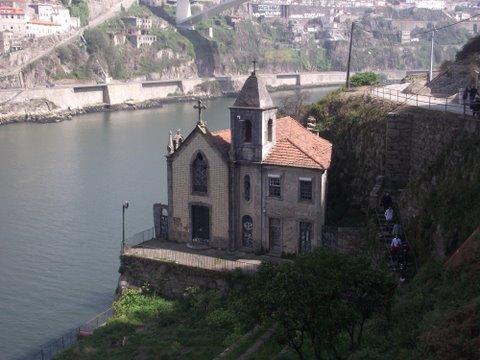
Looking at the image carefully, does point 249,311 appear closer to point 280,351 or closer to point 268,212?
point 280,351

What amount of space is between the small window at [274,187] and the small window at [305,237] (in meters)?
1.35

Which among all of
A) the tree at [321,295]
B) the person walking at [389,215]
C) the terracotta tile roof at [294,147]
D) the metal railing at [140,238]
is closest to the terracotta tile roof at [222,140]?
the terracotta tile roof at [294,147]

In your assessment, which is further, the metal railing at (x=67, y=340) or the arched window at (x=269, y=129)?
the arched window at (x=269, y=129)

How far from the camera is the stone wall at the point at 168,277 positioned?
23891mm

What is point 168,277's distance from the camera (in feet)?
81.9

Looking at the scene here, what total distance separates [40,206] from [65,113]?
55.5 meters

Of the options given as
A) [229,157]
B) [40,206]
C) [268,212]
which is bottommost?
[40,206]

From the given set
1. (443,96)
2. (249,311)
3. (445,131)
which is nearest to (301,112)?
(443,96)

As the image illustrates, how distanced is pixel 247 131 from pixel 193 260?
507cm

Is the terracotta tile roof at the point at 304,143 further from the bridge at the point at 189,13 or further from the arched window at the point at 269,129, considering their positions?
the bridge at the point at 189,13

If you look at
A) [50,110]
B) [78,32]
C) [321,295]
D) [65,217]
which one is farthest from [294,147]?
[78,32]

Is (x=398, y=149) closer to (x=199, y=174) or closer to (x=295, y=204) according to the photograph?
(x=295, y=204)

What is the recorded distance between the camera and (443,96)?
32.8m

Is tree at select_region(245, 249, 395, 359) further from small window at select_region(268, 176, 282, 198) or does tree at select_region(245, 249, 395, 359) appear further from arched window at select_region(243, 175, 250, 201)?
arched window at select_region(243, 175, 250, 201)
